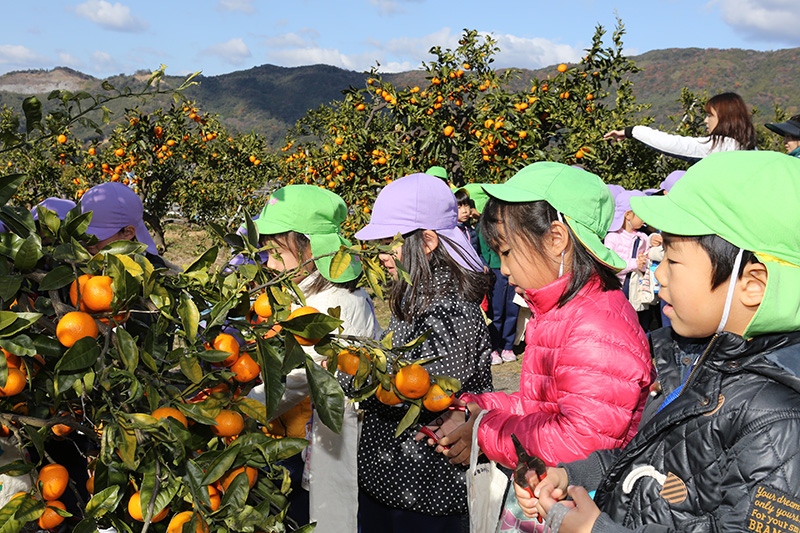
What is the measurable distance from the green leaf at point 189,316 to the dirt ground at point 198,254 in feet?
8.85

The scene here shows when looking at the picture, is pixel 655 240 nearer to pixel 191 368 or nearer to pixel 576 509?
pixel 576 509

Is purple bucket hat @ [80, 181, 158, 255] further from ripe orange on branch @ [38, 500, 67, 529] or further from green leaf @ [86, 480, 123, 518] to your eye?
green leaf @ [86, 480, 123, 518]

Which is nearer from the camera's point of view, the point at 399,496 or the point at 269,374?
the point at 269,374

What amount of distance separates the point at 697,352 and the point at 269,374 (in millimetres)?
860

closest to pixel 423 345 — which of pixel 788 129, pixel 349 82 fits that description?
pixel 788 129

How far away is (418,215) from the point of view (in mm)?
2031

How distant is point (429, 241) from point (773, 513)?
4.11 ft

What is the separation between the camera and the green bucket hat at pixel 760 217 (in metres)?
1.06

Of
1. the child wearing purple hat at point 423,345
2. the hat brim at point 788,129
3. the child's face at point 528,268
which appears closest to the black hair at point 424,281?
the child wearing purple hat at point 423,345

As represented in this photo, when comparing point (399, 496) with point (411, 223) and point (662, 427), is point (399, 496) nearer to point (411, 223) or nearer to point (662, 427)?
point (411, 223)

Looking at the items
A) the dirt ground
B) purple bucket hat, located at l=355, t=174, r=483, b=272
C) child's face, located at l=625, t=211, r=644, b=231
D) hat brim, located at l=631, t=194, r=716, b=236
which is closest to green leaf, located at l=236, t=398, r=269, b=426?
hat brim, located at l=631, t=194, r=716, b=236

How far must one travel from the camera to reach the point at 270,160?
915 cm

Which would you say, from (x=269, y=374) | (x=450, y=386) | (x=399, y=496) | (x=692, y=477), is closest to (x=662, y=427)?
(x=692, y=477)

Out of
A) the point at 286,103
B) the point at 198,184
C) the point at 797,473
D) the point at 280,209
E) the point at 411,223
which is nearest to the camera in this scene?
the point at 797,473
